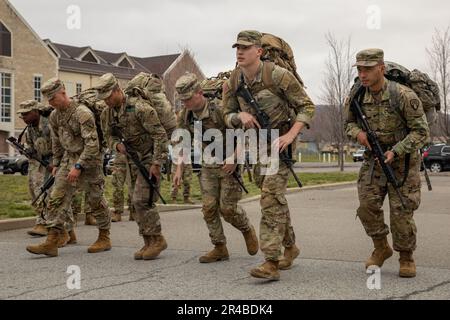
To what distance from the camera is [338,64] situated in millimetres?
28797

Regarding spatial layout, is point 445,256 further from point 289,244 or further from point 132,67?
point 132,67

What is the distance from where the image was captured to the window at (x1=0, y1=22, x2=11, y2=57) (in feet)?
135

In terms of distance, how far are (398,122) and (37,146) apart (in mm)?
5210

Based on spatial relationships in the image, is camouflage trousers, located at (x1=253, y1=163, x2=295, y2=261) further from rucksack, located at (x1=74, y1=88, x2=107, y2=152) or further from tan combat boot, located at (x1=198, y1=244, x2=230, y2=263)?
rucksack, located at (x1=74, y1=88, x2=107, y2=152)

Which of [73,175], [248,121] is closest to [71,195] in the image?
[73,175]

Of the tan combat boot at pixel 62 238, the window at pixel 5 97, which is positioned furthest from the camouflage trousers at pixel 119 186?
the window at pixel 5 97

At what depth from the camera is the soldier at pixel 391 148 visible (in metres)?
5.27

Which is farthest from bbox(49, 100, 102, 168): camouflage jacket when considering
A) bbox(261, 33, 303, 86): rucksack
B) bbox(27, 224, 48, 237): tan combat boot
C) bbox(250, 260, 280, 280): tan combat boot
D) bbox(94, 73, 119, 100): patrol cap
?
bbox(250, 260, 280, 280): tan combat boot

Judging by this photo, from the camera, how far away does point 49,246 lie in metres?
6.71

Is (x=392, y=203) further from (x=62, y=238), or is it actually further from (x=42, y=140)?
(x=42, y=140)

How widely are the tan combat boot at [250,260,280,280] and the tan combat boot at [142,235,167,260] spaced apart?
5.36ft

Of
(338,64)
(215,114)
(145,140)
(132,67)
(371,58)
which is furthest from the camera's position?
(132,67)
